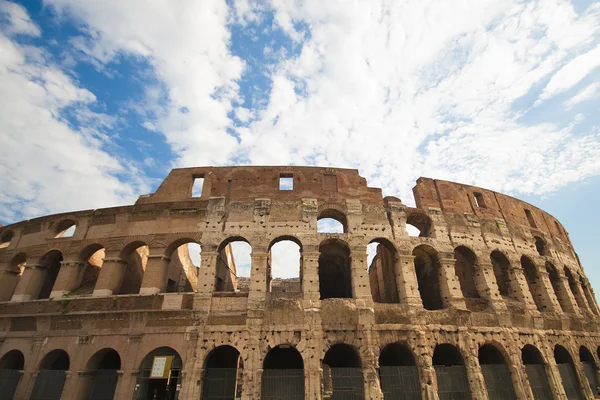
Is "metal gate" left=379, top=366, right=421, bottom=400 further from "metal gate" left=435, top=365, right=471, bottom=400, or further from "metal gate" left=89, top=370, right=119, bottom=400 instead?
"metal gate" left=89, top=370, right=119, bottom=400

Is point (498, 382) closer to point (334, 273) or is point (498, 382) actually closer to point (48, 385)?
point (334, 273)

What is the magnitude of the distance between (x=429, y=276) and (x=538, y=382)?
5635 millimetres

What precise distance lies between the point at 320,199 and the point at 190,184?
618cm

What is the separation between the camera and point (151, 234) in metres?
13.4

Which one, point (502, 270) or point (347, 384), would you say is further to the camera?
point (502, 270)

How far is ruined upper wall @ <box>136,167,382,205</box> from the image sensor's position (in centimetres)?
1437

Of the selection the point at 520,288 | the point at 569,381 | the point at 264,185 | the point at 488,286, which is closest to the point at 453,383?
the point at 488,286

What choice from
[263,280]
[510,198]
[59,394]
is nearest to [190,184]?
[263,280]

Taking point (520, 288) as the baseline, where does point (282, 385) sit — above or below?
below

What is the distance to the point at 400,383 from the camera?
37.1 ft

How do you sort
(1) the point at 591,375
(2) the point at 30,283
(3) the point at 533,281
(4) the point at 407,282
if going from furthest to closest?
(3) the point at 533,281
(1) the point at 591,375
(2) the point at 30,283
(4) the point at 407,282

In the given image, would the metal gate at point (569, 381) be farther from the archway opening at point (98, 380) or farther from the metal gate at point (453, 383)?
the archway opening at point (98, 380)

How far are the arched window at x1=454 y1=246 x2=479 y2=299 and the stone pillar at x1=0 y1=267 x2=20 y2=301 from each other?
20.9 metres

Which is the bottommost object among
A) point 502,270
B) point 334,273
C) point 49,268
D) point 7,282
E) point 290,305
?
point 290,305
